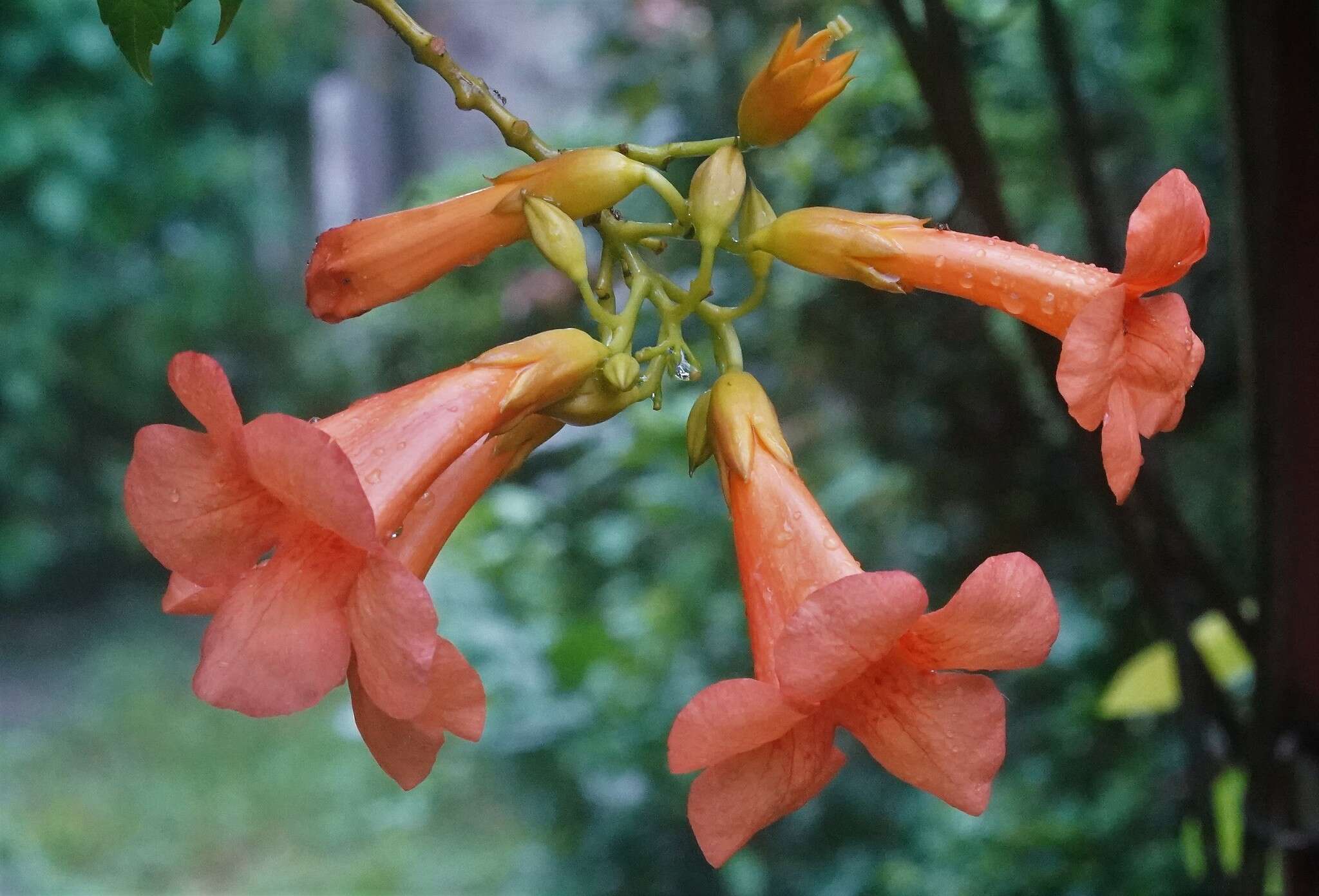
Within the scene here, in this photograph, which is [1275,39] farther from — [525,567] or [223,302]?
[223,302]

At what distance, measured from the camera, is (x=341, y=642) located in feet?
1.88

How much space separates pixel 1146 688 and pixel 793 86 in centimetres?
129

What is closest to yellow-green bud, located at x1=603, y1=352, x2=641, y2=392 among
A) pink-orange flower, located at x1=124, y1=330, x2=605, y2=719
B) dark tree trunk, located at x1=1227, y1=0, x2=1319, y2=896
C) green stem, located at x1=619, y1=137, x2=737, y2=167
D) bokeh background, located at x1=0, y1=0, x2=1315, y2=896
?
pink-orange flower, located at x1=124, y1=330, x2=605, y2=719

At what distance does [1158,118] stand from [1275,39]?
98 centimetres

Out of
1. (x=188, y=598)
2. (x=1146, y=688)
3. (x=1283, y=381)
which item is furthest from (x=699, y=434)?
(x=1146, y=688)

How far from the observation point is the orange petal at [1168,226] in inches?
22.3

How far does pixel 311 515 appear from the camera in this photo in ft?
1.85

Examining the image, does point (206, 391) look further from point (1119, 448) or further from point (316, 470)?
point (1119, 448)

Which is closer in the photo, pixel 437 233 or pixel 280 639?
pixel 280 639

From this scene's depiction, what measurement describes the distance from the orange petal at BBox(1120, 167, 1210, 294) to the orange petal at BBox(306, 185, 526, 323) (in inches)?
13.8

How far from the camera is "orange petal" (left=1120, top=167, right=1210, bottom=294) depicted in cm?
57

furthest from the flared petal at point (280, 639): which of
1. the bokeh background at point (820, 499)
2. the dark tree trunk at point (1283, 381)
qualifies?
the dark tree trunk at point (1283, 381)

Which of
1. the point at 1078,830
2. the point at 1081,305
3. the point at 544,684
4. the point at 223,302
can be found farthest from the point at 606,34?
the point at 223,302

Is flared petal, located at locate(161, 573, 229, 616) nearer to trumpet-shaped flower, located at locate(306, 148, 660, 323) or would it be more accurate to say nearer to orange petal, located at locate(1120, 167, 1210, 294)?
trumpet-shaped flower, located at locate(306, 148, 660, 323)
